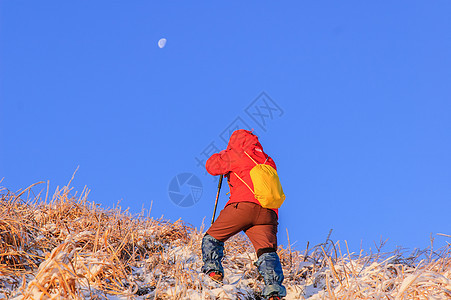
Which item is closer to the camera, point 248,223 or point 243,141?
point 248,223

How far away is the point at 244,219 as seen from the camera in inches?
174

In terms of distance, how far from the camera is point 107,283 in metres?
3.70

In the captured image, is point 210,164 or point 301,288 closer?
point 301,288

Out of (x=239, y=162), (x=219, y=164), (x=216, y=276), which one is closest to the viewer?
(x=216, y=276)

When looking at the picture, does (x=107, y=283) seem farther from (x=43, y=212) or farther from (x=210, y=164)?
(x=43, y=212)

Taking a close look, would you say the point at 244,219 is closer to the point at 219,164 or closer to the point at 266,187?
the point at 266,187

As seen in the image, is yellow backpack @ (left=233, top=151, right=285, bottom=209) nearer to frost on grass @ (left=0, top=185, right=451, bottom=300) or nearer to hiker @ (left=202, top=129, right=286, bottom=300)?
hiker @ (left=202, top=129, right=286, bottom=300)

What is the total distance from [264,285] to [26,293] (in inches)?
91.0

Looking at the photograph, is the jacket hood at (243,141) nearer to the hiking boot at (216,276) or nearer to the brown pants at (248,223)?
the brown pants at (248,223)

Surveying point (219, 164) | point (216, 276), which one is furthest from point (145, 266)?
point (219, 164)

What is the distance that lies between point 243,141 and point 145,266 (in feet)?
5.89

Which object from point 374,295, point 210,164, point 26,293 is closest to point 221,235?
point 210,164

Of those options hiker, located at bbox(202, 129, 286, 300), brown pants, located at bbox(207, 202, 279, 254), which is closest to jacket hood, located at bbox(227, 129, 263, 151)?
hiker, located at bbox(202, 129, 286, 300)

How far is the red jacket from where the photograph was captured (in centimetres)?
460
